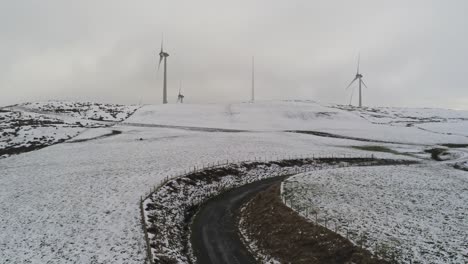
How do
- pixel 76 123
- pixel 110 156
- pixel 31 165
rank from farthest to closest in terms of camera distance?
pixel 76 123, pixel 110 156, pixel 31 165

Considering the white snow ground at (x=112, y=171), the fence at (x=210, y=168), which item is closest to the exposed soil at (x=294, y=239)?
the fence at (x=210, y=168)

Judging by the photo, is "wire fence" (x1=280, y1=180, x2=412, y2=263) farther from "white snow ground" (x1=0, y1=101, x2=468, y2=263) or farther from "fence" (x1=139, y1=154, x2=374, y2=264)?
"white snow ground" (x1=0, y1=101, x2=468, y2=263)

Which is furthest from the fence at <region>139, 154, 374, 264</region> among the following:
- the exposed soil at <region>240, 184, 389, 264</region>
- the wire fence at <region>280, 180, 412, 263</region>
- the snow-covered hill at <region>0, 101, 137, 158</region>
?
the snow-covered hill at <region>0, 101, 137, 158</region>

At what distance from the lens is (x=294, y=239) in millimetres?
23484

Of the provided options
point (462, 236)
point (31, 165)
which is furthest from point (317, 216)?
point (31, 165)

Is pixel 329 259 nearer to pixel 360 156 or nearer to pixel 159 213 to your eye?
pixel 159 213

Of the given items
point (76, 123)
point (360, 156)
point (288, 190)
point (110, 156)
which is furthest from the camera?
point (76, 123)

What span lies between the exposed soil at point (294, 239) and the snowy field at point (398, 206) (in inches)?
52.6

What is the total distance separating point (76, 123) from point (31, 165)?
3680cm

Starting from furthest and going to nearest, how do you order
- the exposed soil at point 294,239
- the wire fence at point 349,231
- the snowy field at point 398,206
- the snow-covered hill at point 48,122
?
the snow-covered hill at point 48,122
the snowy field at point 398,206
the exposed soil at point 294,239
the wire fence at point 349,231

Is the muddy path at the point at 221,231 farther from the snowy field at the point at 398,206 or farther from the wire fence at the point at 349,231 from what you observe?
the snowy field at the point at 398,206

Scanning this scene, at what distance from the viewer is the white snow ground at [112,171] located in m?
22.5

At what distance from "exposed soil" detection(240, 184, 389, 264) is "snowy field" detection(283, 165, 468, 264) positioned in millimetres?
1337

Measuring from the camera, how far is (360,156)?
60.8 meters
